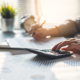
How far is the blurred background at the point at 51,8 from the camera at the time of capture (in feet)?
7.11

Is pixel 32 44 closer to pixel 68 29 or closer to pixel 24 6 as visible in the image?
pixel 68 29

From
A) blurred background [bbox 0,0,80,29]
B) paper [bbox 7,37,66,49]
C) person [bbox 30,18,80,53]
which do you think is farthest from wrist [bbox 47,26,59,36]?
blurred background [bbox 0,0,80,29]

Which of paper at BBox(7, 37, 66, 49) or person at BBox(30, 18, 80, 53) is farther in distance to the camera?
person at BBox(30, 18, 80, 53)

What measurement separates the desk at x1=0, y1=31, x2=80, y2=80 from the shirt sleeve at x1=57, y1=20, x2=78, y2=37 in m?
0.57

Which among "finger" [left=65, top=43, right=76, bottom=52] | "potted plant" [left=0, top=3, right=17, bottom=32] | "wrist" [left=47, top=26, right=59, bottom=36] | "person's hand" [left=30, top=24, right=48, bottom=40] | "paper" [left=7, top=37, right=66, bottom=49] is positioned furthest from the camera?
"potted plant" [left=0, top=3, right=17, bottom=32]

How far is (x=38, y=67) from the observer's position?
0.55 metres

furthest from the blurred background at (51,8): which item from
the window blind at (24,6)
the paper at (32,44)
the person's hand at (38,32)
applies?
the paper at (32,44)

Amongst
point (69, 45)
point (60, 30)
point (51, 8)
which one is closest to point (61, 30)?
point (60, 30)

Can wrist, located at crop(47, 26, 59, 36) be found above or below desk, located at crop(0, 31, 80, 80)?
below

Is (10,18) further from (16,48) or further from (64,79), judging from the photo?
(64,79)

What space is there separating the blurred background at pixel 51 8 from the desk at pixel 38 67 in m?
1.53

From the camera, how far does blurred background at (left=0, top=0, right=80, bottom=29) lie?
217 cm

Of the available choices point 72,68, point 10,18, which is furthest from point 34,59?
point 10,18

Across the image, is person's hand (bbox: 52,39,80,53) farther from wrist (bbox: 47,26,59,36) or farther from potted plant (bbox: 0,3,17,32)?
potted plant (bbox: 0,3,17,32)
